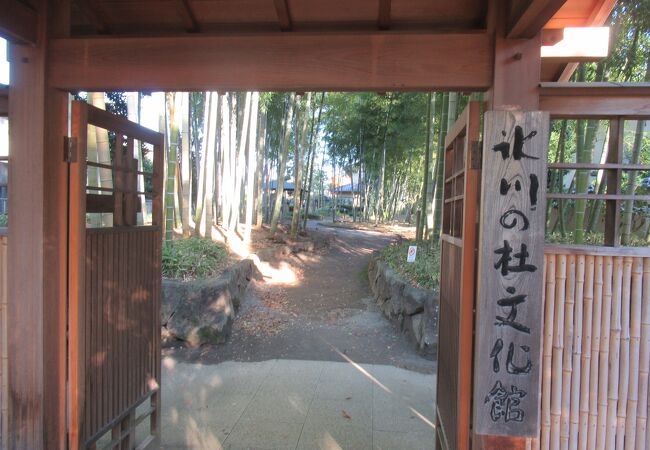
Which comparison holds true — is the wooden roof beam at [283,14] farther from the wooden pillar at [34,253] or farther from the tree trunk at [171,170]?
the tree trunk at [171,170]

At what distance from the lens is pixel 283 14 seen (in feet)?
7.36

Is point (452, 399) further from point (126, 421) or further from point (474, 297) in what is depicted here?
point (126, 421)

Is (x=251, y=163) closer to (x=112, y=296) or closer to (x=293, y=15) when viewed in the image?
(x=112, y=296)

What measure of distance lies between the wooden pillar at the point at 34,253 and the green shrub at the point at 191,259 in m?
3.81

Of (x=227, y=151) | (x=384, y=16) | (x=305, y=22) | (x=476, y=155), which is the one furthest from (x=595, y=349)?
(x=227, y=151)

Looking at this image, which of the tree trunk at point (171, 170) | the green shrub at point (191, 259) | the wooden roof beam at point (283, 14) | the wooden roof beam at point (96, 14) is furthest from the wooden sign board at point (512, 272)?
the tree trunk at point (171, 170)

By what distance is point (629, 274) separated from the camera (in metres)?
2.04

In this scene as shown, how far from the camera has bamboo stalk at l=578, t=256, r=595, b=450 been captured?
2.06 metres

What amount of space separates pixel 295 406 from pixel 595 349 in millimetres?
2729

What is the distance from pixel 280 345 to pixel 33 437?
3.74m

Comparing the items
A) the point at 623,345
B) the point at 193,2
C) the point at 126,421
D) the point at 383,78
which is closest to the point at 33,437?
the point at 126,421

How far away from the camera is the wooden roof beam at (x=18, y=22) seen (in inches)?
81.4

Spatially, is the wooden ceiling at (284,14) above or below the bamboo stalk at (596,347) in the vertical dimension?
above

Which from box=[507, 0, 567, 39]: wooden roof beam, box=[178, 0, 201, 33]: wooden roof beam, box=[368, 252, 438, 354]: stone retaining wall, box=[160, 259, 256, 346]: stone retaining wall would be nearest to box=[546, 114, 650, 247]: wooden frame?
box=[507, 0, 567, 39]: wooden roof beam
